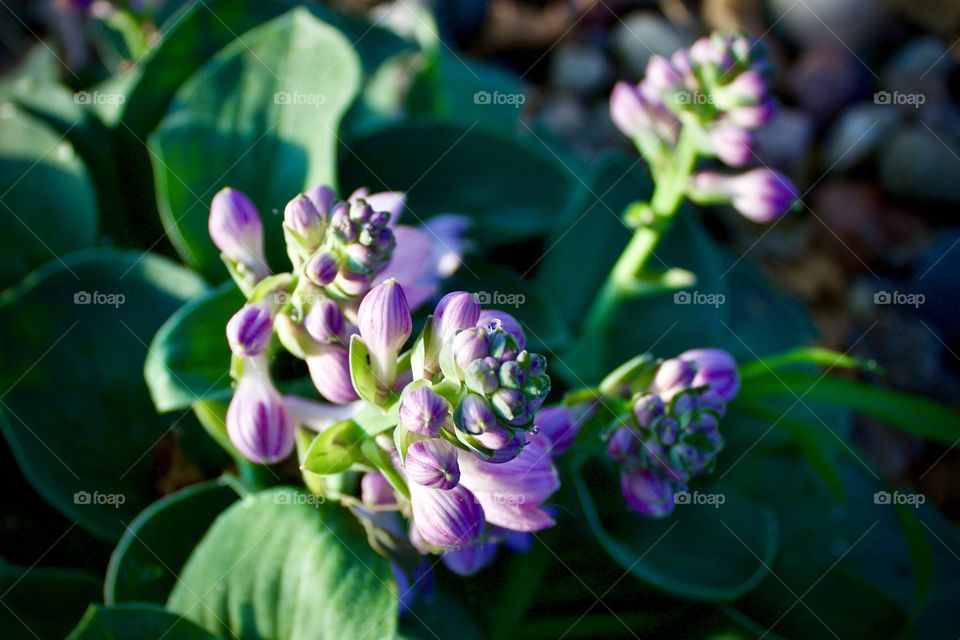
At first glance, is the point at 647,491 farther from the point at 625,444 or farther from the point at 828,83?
the point at 828,83

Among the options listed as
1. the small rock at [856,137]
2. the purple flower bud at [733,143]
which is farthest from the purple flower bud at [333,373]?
the small rock at [856,137]

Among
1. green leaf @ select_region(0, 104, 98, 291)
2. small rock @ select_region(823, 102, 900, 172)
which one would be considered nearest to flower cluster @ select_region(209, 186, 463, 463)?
green leaf @ select_region(0, 104, 98, 291)

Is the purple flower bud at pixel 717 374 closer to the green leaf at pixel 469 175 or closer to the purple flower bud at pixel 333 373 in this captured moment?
the purple flower bud at pixel 333 373

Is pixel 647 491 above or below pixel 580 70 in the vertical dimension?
below

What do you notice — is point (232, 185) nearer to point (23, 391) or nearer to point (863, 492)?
point (23, 391)

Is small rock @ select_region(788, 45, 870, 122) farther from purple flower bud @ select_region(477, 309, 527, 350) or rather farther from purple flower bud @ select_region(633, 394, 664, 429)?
purple flower bud @ select_region(477, 309, 527, 350)

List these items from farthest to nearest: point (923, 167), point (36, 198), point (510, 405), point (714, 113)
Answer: point (923, 167) < point (36, 198) < point (714, 113) < point (510, 405)

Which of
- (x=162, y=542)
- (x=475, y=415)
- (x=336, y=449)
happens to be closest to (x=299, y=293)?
(x=336, y=449)
